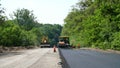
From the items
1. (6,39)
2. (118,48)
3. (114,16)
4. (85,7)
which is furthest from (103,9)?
(85,7)

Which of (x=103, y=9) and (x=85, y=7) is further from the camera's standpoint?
(x=85, y=7)

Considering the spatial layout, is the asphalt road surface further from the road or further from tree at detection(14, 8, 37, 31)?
tree at detection(14, 8, 37, 31)

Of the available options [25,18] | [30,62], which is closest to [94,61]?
[30,62]

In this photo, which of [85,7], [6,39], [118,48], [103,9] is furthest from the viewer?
[85,7]

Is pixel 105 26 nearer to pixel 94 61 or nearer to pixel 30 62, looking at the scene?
pixel 94 61

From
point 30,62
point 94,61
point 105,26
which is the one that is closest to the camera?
point 30,62

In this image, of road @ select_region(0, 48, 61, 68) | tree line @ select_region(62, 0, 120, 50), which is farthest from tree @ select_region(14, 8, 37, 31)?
road @ select_region(0, 48, 61, 68)

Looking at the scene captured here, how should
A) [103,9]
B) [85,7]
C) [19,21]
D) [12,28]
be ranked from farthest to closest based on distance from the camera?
[19,21] → [85,7] → [12,28] → [103,9]

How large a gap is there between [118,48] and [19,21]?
11258cm

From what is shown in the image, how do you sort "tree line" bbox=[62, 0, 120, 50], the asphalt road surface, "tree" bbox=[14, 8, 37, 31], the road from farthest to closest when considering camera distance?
"tree" bbox=[14, 8, 37, 31] → "tree line" bbox=[62, 0, 120, 50] → the asphalt road surface → the road

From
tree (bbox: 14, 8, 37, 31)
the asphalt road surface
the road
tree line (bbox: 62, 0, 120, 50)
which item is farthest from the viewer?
tree (bbox: 14, 8, 37, 31)

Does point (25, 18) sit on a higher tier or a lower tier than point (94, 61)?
higher

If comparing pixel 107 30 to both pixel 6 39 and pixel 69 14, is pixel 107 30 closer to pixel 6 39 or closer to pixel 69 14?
pixel 6 39

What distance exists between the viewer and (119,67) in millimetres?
22188
